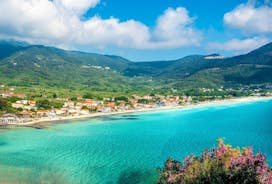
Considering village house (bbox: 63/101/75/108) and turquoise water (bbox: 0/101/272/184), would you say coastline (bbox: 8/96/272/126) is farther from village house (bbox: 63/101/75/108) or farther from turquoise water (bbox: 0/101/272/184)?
turquoise water (bbox: 0/101/272/184)

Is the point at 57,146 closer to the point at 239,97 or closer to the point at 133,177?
the point at 133,177

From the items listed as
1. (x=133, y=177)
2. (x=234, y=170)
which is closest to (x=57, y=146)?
(x=133, y=177)

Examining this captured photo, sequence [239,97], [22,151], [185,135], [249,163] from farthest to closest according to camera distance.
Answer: [239,97], [185,135], [22,151], [249,163]

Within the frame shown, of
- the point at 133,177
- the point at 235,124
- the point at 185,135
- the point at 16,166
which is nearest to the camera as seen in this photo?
the point at 133,177

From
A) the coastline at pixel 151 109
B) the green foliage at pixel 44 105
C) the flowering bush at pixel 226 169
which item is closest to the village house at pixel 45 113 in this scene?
the coastline at pixel 151 109

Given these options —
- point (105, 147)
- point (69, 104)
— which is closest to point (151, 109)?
point (69, 104)

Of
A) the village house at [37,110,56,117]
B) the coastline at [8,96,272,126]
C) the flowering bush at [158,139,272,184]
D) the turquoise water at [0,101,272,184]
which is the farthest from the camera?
the village house at [37,110,56,117]

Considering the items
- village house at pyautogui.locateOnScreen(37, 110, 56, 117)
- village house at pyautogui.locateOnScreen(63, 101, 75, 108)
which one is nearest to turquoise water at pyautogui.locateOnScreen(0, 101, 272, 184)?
village house at pyautogui.locateOnScreen(37, 110, 56, 117)
